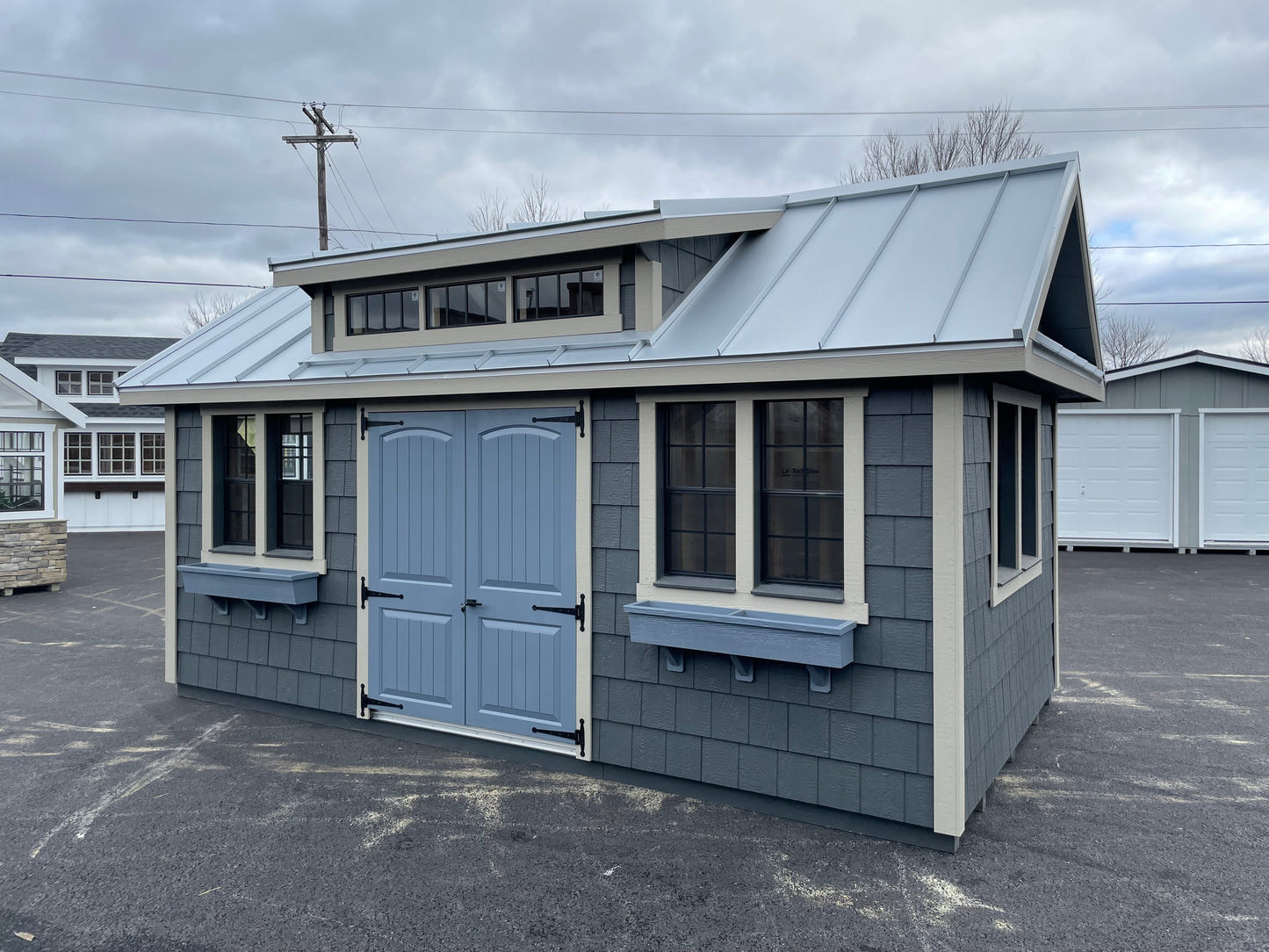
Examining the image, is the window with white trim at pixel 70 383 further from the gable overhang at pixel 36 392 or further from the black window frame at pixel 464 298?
the black window frame at pixel 464 298

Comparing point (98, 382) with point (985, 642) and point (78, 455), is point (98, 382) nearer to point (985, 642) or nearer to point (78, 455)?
point (78, 455)

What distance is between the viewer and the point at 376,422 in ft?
19.2

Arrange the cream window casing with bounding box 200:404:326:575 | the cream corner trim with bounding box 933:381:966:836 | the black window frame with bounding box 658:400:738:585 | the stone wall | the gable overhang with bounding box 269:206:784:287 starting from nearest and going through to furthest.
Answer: the cream corner trim with bounding box 933:381:966:836 < the black window frame with bounding box 658:400:738:585 < the gable overhang with bounding box 269:206:784:287 < the cream window casing with bounding box 200:404:326:575 < the stone wall

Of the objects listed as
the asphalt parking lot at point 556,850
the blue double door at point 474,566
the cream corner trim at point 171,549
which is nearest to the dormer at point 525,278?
the blue double door at point 474,566

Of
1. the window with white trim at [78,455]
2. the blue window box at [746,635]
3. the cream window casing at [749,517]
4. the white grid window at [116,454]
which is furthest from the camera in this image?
the white grid window at [116,454]

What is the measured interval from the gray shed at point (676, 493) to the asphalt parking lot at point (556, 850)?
0.32 meters

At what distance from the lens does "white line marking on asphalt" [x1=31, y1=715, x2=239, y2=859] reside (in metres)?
4.43

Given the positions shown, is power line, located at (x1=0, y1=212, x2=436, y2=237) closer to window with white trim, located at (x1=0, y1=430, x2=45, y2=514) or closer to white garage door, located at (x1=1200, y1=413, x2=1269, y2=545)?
window with white trim, located at (x1=0, y1=430, x2=45, y2=514)

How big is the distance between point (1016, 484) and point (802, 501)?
5.45ft

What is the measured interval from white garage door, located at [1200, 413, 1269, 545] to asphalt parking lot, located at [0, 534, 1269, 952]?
9.32m

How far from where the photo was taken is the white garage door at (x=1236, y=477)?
14148 millimetres

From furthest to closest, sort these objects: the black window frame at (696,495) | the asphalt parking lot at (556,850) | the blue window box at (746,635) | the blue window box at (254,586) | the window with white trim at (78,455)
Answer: the window with white trim at (78,455) → the blue window box at (254,586) → the black window frame at (696,495) → the blue window box at (746,635) → the asphalt parking lot at (556,850)

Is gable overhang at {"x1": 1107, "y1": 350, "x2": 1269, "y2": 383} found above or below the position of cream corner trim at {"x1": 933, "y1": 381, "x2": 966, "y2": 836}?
above

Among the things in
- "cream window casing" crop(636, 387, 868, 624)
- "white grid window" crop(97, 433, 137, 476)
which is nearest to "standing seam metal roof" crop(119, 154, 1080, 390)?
"cream window casing" crop(636, 387, 868, 624)
